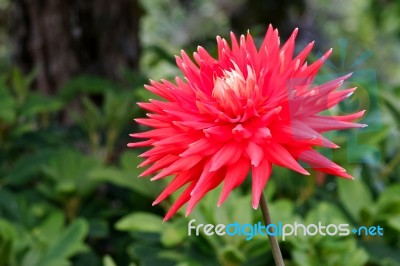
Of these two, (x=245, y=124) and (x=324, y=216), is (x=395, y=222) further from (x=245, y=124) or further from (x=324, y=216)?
(x=245, y=124)

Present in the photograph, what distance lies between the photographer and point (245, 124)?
0.81 m

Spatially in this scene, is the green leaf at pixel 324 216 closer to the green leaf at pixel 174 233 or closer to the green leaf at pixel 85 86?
the green leaf at pixel 174 233

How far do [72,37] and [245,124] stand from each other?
2.11 m

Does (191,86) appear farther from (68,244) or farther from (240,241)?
(68,244)

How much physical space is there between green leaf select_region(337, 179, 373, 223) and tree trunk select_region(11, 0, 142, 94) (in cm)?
137

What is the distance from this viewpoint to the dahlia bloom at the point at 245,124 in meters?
0.76

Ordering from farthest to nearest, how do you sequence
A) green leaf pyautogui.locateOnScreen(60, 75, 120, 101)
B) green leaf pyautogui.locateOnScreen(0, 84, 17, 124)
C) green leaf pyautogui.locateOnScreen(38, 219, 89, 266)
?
1. green leaf pyautogui.locateOnScreen(60, 75, 120, 101)
2. green leaf pyautogui.locateOnScreen(0, 84, 17, 124)
3. green leaf pyautogui.locateOnScreen(38, 219, 89, 266)

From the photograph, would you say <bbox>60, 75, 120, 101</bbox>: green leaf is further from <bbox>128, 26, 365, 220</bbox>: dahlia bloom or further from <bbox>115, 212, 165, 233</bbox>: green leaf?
<bbox>128, 26, 365, 220</bbox>: dahlia bloom

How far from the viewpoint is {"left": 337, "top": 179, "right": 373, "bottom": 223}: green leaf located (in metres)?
1.72

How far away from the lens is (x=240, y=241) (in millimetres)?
1487

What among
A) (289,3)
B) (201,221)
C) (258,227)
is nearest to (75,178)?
(201,221)

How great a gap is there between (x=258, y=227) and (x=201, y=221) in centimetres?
18

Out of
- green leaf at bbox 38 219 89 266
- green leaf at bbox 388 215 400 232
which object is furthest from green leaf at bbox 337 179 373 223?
green leaf at bbox 38 219 89 266

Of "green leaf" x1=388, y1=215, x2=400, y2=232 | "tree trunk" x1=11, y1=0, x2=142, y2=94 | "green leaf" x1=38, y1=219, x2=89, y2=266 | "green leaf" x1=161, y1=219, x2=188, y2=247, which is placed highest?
"tree trunk" x1=11, y1=0, x2=142, y2=94
